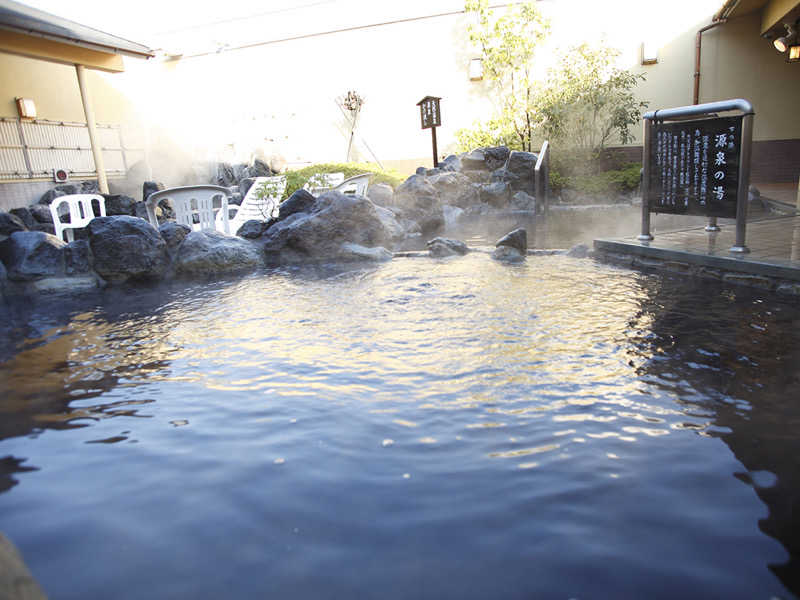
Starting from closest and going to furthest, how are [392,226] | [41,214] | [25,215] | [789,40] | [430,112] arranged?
[392,226] < [789,40] < [25,215] < [41,214] < [430,112]

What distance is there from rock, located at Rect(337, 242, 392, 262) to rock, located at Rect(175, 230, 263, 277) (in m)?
1.11

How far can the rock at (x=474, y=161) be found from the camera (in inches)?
456

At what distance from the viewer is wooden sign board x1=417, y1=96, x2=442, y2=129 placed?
37.4 ft

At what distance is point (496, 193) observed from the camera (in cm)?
1104

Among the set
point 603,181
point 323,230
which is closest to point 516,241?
point 323,230

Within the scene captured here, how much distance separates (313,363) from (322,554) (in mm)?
1612

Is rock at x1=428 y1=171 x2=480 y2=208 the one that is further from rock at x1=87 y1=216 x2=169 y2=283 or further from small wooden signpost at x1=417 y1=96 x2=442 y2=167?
rock at x1=87 y1=216 x2=169 y2=283

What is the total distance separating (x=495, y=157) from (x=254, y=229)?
642 cm

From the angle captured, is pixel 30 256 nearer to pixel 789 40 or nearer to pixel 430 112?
pixel 430 112

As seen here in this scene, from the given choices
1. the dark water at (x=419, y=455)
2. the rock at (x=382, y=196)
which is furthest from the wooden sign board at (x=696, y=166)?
the rock at (x=382, y=196)

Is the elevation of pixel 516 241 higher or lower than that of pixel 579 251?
higher

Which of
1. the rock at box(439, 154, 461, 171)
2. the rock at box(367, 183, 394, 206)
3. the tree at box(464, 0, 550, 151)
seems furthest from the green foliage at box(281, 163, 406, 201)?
the tree at box(464, 0, 550, 151)

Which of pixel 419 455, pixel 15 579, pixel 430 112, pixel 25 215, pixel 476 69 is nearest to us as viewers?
pixel 15 579

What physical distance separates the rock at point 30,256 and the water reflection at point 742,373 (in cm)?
598
